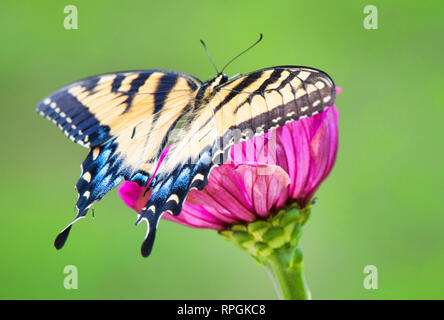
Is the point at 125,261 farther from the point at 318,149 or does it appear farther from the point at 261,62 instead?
the point at 318,149

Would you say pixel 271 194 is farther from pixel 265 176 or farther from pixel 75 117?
pixel 75 117

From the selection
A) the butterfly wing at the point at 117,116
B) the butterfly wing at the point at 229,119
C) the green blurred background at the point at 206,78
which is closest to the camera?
the butterfly wing at the point at 229,119

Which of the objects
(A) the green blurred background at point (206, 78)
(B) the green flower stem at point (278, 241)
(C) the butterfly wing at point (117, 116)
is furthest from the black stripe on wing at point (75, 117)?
(A) the green blurred background at point (206, 78)

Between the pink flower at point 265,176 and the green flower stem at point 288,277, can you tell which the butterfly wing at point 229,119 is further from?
the green flower stem at point 288,277

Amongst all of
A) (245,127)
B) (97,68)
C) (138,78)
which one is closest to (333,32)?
(97,68)

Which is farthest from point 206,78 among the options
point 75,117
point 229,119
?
point 229,119

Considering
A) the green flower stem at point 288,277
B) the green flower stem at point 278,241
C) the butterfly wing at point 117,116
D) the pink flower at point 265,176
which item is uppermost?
the butterfly wing at point 117,116
